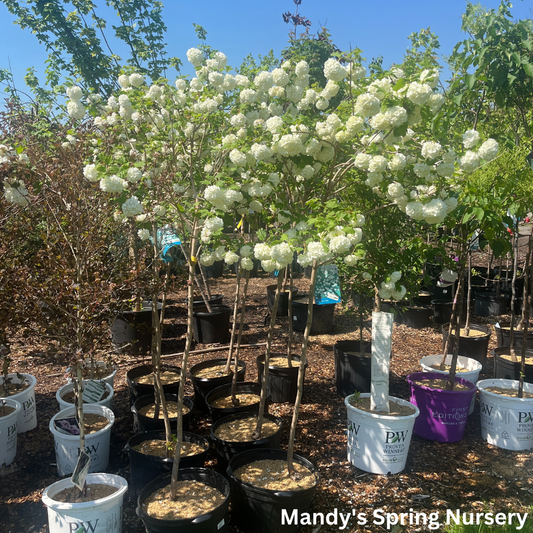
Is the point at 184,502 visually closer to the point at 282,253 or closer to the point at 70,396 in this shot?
the point at 282,253

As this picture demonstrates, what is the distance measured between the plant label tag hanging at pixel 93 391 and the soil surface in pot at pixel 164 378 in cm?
31

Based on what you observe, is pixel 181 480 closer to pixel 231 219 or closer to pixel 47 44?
pixel 231 219

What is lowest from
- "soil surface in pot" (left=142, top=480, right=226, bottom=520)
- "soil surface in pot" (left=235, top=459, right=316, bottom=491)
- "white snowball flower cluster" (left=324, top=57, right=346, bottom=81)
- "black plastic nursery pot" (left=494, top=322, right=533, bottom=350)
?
"soil surface in pot" (left=142, top=480, right=226, bottom=520)

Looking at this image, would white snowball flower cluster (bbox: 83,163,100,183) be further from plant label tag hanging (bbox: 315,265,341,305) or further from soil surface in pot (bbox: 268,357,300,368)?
plant label tag hanging (bbox: 315,265,341,305)

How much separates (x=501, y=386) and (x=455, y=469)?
3.18ft

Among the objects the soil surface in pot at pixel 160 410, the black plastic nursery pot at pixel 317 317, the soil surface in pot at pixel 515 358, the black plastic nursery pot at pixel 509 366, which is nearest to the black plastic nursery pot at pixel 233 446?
the soil surface in pot at pixel 160 410

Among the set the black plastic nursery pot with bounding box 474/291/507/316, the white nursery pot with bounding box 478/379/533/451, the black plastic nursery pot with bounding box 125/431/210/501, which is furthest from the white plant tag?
the black plastic nursery pot with bounding box 474/291/507/316

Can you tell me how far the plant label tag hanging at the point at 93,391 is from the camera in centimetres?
324

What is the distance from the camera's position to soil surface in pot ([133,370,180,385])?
3633 mm

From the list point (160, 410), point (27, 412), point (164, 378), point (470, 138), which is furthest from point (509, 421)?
point (27, 412)

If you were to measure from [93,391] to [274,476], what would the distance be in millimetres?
1633

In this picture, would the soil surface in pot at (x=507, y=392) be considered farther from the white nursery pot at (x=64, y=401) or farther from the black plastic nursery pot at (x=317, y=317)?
the white nursery pot at (x=64, y=401)

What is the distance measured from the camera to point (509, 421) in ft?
10.5

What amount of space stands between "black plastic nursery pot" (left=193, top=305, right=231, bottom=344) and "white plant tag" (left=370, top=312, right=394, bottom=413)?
9.19ft
